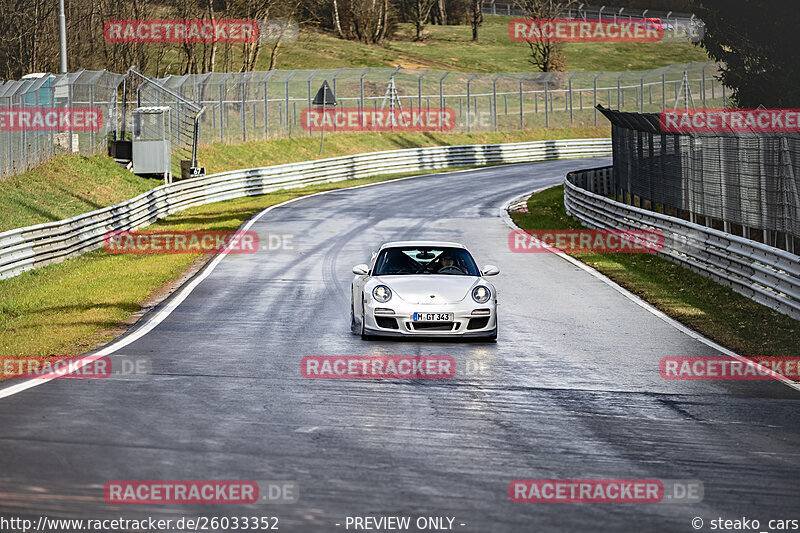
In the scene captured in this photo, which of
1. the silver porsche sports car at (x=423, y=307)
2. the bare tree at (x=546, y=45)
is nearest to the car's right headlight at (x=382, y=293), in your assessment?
the silver porsche sports car at (x=423, y=307)

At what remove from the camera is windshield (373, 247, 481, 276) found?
1459cm

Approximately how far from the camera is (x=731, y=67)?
41281 millimetres

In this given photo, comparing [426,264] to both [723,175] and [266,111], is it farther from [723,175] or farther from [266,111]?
[266,111]

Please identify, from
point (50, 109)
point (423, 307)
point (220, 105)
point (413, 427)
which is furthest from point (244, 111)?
point (413, 427)

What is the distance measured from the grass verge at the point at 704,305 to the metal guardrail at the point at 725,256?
0.16m

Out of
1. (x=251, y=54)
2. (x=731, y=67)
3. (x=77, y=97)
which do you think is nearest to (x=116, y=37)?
(x=251, y=54)

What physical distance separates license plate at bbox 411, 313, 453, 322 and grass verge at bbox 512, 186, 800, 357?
11.3 ft

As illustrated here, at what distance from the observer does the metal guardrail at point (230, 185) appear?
69.5 feet

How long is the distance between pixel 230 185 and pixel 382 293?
89.1 feet

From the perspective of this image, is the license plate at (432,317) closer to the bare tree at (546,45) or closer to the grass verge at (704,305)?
the grass verge at (704,305)

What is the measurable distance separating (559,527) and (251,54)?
2589 inches

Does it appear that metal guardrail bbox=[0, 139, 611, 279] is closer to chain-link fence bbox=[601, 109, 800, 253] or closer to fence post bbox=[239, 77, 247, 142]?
fence post bbox=[239, 77, 247, 142]

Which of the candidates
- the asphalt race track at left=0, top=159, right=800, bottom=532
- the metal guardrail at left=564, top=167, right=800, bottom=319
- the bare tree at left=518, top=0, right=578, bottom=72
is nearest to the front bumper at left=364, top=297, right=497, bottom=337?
the asphalt race track at left=0, top=159, right=800, bottom=532

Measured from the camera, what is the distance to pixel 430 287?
13.8 m
